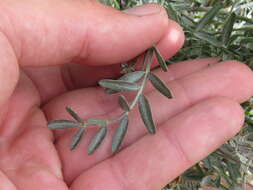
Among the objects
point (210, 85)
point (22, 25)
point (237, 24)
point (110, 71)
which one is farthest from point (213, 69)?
point (22, 25)

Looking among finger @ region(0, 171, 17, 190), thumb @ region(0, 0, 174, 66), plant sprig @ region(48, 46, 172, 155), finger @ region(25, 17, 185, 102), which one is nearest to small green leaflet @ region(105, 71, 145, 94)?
plant sprig @ region(48, 46, 172, 155)

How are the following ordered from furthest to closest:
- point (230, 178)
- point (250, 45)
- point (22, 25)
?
point (230, 178) → point (250, 45) → point (22, 25)

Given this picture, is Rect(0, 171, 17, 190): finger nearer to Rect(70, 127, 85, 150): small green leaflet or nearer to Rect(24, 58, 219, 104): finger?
Rect(70, 127, 85, 150): small green leaflet

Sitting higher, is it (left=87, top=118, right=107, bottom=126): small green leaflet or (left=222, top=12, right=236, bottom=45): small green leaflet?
(left=222, top=12, right=236, bottom=45): small green leaflet

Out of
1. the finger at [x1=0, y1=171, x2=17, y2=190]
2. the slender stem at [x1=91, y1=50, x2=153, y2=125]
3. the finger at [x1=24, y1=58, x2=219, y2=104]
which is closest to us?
the finger at [x1=0, y1=171, x2=17, y2=190]

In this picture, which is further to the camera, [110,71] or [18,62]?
[110,71]

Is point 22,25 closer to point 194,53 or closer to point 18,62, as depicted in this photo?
point 18,62

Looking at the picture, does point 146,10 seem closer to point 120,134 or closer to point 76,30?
point 76,30

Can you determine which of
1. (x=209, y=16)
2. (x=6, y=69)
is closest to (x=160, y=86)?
(x=209, y=16)
